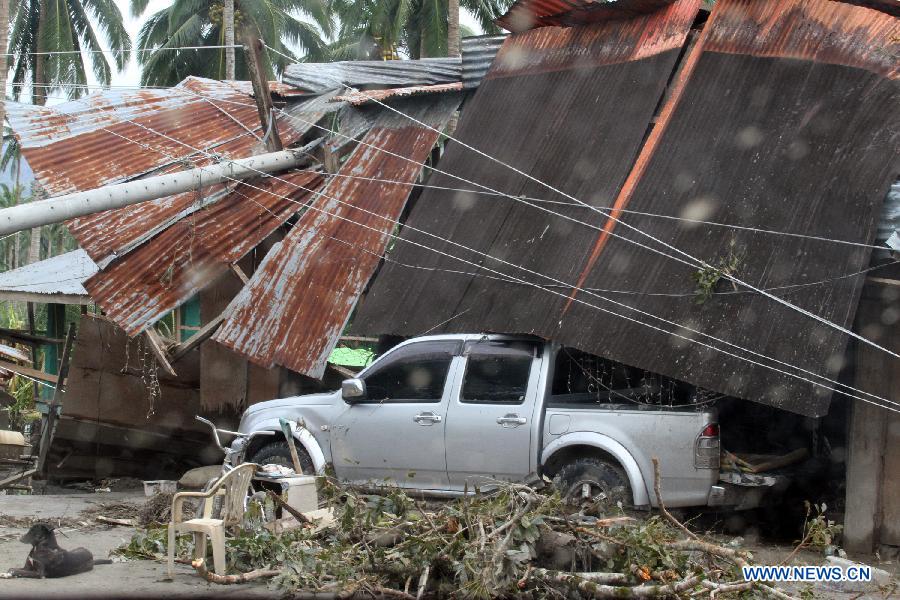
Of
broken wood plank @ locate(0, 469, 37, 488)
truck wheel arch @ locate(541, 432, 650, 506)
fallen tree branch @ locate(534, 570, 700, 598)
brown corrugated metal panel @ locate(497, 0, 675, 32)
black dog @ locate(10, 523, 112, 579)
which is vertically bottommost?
broken wood plank @ locate(0, 469, 37, 488)

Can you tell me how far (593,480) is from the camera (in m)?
8.68

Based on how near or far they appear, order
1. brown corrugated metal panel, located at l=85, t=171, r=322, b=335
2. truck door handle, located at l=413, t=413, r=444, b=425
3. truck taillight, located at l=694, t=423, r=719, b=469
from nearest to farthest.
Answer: truck taillight, located at l=694, t=423, r=719, b=469
truck door handle, located at l=413, t=413, r=444, b=425
brown corrugated metal panel, located at l=85, t=171, r=322, b=335

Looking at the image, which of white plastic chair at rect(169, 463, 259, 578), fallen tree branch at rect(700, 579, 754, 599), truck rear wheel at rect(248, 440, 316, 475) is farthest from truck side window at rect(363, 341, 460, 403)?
fallen tree branch at rect(700, 579, 754, 599)

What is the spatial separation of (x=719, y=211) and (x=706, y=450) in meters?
2.34

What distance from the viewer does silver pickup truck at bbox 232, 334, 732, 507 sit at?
8.47 m

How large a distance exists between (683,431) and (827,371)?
1.27m

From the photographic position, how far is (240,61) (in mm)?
36438

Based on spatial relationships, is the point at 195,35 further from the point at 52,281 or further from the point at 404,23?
the point at 52,281

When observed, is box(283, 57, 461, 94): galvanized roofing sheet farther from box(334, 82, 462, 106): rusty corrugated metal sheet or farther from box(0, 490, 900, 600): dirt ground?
box(0, 490, 900, 600): dirt ground

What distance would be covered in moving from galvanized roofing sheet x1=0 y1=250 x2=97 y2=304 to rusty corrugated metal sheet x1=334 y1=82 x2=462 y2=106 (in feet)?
16.8

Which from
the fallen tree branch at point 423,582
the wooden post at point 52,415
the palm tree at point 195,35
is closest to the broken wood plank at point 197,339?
the wooden post at point 52,415

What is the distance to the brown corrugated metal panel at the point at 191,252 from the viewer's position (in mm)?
12086

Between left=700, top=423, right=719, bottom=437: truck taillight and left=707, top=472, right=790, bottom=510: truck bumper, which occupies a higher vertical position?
left=700, top=423, right=719, bottom=437: truck taillight

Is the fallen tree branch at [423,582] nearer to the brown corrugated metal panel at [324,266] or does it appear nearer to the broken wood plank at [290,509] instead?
the broken wood plank at [290,509]
